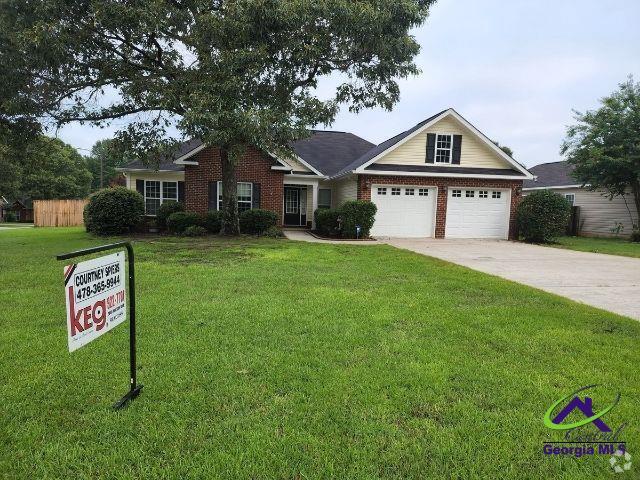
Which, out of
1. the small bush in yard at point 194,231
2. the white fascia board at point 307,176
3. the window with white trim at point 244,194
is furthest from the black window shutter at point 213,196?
the white fascia board at point 307,176

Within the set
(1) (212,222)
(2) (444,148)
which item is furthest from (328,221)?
(2) (444,148)

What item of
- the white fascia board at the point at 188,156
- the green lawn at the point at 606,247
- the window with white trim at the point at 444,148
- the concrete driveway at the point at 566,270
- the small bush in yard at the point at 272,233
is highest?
the window with white trim at the point at 444,148

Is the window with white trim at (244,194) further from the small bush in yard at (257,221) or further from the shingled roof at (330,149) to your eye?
the shingled roof at (330,149)

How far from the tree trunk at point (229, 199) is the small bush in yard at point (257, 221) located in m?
0.71

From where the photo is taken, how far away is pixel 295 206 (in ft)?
72.2

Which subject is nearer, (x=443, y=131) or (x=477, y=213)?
(x=443, y=131)

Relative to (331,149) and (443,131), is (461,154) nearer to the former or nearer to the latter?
(443,131)

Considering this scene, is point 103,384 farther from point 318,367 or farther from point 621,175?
point 621,175

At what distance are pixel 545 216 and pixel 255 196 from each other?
39.4 ft

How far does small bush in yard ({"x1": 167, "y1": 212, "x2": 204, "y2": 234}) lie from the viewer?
54.6 ft

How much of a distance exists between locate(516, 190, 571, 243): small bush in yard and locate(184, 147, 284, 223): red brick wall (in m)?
10.4

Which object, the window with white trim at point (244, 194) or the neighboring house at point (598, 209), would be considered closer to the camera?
the window with white trim at point (244, 194)

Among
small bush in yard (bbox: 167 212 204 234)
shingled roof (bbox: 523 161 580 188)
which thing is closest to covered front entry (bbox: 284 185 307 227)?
small bush in yard (bbox: 167 212 204 234)

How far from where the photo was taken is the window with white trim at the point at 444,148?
704 inches
